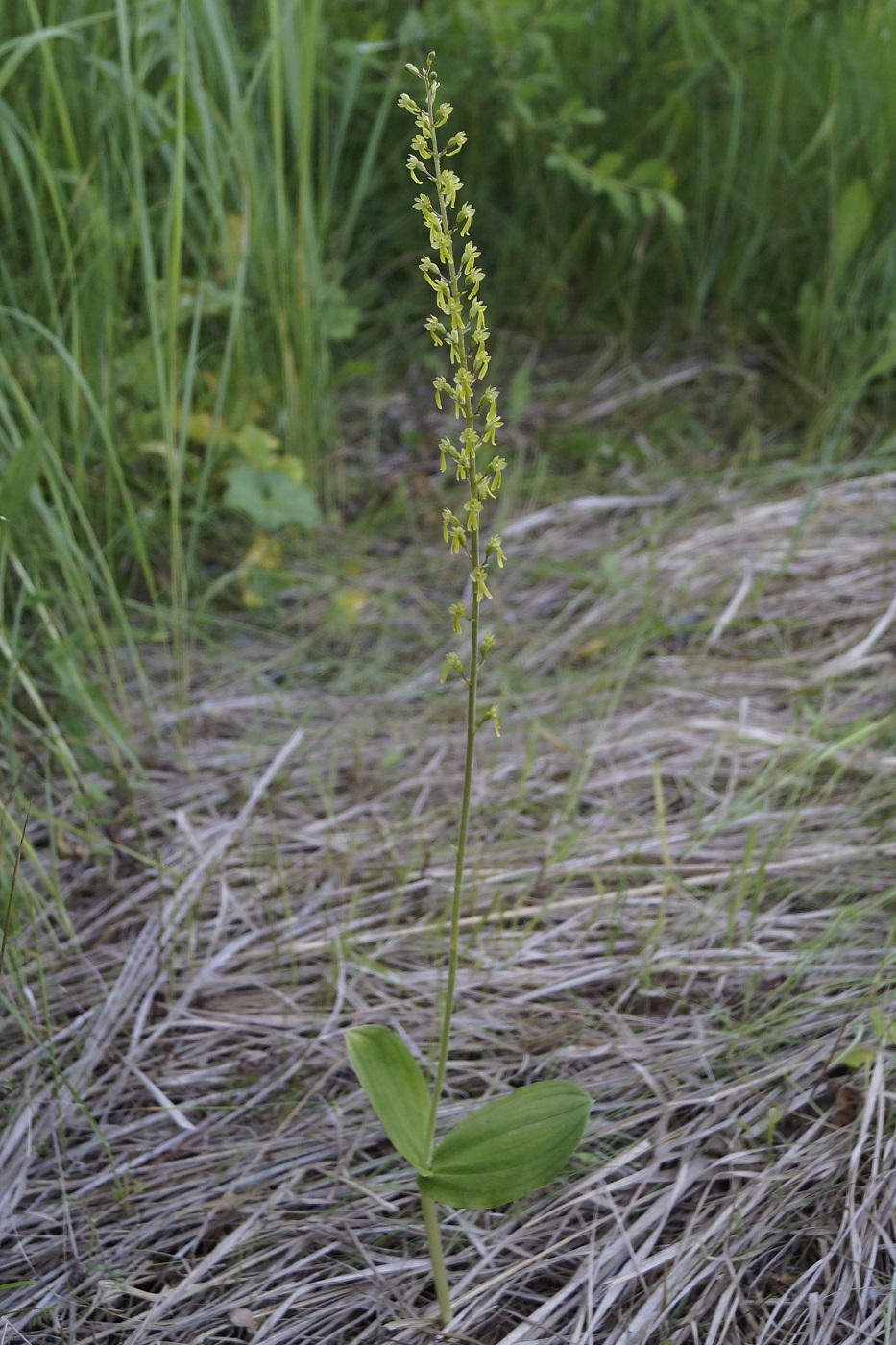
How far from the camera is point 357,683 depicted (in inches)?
84.3

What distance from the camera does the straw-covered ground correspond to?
1.16 m

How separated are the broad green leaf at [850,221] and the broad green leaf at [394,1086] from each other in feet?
7.06

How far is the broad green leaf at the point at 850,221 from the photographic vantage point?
2492 mm

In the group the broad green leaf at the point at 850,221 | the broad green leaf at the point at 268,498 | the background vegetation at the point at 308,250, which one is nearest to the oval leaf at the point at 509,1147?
the background vegetation at the point at 308,250

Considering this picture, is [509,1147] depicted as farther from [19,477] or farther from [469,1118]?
[19,477]

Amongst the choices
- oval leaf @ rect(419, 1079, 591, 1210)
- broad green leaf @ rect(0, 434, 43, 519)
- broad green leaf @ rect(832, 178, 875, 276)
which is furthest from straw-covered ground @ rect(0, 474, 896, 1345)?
broad green leaf @ rect(832, 178, 875, 276)

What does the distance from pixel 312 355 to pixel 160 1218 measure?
175 cm

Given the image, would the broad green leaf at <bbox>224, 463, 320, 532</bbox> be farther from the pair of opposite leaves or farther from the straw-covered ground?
the pair of opposite leaves

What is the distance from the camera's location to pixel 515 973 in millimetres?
1501

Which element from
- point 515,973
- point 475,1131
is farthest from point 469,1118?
point 515,973

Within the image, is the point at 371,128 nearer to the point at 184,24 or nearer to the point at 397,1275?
the point at 184,24

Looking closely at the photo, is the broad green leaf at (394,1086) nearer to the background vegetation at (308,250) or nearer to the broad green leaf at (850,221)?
the background vegetation at (308,250)

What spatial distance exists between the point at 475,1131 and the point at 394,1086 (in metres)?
0.09

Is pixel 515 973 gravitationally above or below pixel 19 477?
below
